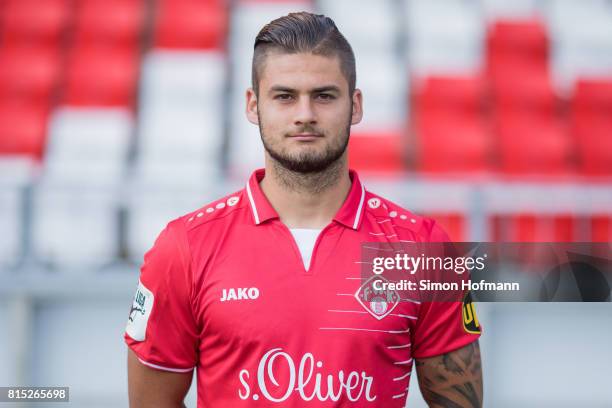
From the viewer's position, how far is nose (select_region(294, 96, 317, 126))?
2117mm

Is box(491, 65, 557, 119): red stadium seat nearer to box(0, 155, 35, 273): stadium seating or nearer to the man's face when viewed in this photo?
box(0, 155, 35, 273): stadium seating

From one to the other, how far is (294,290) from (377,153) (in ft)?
17.2

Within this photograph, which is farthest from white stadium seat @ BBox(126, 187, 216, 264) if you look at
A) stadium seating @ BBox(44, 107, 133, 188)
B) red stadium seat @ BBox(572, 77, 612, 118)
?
red stadium seat @ BBox(572, 77, 612, 118)

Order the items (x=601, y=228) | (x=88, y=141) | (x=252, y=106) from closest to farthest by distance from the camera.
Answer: (x=252, y=106) → (x=601, y=228) → (x=88, y=141)

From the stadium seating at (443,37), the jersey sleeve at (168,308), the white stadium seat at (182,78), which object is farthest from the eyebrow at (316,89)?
the stadium seating at (443,37)

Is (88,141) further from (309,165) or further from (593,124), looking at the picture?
(309,165)

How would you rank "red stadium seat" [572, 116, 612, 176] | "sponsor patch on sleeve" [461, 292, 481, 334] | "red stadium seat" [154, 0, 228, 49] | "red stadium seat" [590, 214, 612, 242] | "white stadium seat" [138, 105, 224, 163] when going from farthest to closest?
1. "red stadium seat" [154, 0, 228, 49]
2. "red stadium seat" [572, 116, 612, 176]
3. "white stadium seat" [138, 105, 224, 163]
4. "red stadium seat" [590, 214, 612, 242]
5. "sponsor patch on sleeve" [461, 292, 481, 334]

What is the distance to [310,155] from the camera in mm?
2148

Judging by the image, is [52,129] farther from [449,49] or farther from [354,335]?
[354,335]

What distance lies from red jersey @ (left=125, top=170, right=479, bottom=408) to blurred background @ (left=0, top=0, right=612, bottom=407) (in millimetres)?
2550

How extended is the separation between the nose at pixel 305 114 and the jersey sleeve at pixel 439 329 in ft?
1.73

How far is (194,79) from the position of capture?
318 inches

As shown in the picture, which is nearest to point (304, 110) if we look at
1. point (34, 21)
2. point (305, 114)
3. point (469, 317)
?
point (305, 114)

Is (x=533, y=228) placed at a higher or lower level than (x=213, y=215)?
higher
